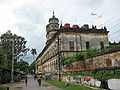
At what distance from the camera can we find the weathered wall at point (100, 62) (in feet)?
51.9

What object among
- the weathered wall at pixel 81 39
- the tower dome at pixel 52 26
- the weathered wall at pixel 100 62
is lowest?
the weathered wall at pixel 100 62

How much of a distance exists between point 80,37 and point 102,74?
21037 millimetres

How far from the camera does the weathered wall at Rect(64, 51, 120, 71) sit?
51.9ft

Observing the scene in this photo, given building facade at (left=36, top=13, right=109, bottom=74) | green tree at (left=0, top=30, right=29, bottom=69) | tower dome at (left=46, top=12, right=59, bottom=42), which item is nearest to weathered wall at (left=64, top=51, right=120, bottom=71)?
building facade at (left=36, top=13, right=109, bottom=74)

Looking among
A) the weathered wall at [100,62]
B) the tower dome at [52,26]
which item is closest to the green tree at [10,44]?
the tower dome at [52,26]

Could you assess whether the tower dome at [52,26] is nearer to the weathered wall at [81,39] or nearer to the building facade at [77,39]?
the building facade at [77,39]

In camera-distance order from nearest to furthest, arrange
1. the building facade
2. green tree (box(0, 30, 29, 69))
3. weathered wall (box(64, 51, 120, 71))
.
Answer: weathered wall (box(64, 51, 120, 71))
the building facade
green tree (box(0, 30, 29, 69))

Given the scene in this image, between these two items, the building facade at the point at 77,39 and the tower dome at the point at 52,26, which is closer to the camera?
the building facade at the point at 77,39

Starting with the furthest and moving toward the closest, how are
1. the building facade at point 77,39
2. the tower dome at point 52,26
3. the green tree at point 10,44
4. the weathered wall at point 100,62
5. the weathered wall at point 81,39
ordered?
the tower dome at point 52,26 → the green tree at point 10,44 → the weathered wall at point 81,39 → the building facade at point 77,39 → the weathered wall at point 100,62

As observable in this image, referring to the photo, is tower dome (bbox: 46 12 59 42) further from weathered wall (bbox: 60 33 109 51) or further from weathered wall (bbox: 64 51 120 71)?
weathered wall (bbox: 64 51 120 71)

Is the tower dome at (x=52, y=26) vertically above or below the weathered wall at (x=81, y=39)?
above

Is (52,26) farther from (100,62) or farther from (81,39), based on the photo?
(100,62)

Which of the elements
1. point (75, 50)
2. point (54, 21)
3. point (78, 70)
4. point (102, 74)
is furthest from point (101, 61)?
point (54, 21)

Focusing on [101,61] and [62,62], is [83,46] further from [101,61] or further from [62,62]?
[101,61]
